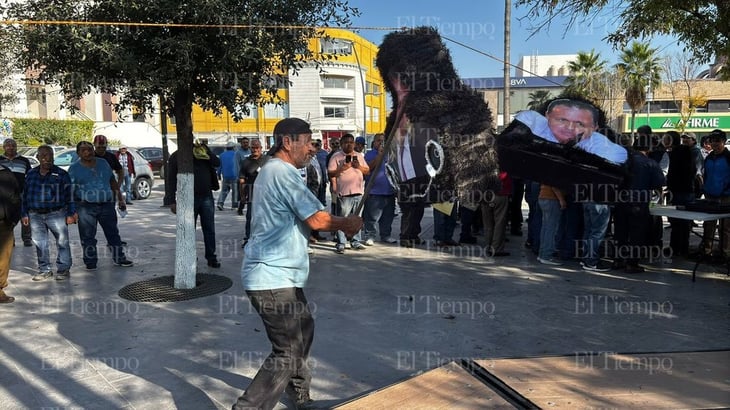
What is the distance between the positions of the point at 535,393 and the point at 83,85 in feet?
17.4

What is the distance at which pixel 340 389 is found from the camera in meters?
3.79

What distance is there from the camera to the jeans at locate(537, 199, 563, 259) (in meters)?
7.51

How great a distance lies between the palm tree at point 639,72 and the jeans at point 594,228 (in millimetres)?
29867

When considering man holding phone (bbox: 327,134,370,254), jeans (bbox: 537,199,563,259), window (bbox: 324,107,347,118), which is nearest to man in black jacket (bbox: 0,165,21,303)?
man holding phone (bbox: 327,134,370,254)

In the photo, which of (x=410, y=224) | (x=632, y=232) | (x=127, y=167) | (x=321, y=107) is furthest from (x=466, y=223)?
(x=321, y=107)

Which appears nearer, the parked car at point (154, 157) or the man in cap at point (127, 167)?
the man in cap at point (127, 167)

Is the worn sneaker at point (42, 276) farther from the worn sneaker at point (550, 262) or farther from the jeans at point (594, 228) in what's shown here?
the jeans at point (594, 228)

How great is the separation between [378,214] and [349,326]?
4222 millimetres

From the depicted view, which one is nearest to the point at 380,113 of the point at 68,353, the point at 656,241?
the point at 656,241

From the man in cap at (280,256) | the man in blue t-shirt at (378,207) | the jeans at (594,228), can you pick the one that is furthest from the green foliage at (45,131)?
the man in cap at (280,256)

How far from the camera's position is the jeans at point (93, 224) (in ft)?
23.8

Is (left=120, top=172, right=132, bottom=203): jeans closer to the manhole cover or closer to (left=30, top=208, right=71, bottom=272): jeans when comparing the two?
(left=30, top=208, right=71, bottom=272): jeans

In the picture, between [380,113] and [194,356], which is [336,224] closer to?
[194,356]

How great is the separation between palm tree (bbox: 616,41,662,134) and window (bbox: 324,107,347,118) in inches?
1139
